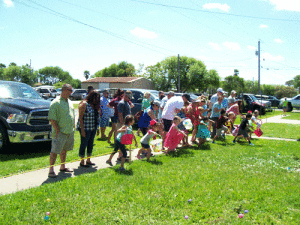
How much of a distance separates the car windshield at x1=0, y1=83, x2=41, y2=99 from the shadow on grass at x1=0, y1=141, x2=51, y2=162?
5.13 ft

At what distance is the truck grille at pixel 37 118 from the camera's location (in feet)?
22.6

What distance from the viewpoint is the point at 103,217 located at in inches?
141

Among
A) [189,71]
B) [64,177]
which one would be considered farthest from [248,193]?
[189,71]

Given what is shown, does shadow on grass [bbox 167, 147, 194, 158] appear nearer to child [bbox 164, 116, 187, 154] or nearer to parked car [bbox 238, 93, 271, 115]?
child [bbox 164, 116, 187, 154]

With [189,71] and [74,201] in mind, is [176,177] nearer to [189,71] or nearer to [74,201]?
[74,201]

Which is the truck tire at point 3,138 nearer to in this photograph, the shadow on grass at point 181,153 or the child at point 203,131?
the shadow on grass at point 181,153

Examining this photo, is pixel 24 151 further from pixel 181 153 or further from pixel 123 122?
pixel 181 153

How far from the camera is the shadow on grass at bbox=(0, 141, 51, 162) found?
22.6ft

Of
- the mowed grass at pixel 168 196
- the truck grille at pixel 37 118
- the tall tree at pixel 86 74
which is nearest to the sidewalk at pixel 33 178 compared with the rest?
the mowed grass at pixel 168 196

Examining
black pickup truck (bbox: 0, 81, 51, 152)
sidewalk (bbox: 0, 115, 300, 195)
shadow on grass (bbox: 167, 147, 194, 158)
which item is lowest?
shadow on grass (bbox: 167, 147, 194, 158)

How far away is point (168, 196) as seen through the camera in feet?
13.9

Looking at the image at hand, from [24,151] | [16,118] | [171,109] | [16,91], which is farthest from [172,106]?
[16,91]

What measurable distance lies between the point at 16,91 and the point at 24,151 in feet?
6.35

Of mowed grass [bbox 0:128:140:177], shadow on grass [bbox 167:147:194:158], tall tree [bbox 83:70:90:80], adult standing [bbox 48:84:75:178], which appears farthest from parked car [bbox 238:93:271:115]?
tall tree [bbox 83:70:90:80]
